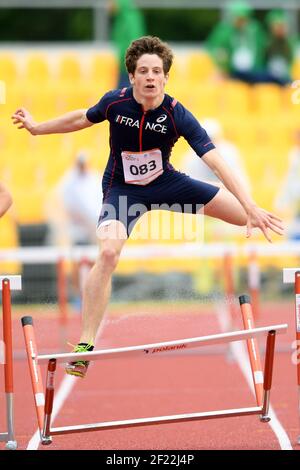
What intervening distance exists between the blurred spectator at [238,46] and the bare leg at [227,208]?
953 centimetres

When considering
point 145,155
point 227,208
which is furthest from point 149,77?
point 227,208

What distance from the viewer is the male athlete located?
7160mm

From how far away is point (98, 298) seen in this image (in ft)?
23.9

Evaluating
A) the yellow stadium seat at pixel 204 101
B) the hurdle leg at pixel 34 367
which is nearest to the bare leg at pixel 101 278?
the hurdle leg at pixel 34 367

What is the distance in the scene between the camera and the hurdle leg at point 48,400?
6.70m

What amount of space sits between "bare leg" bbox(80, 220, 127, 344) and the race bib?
1.10ft

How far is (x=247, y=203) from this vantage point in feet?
23.2

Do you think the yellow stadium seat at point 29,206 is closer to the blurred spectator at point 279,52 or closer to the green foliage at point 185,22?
the blurred spectator at point 279,52

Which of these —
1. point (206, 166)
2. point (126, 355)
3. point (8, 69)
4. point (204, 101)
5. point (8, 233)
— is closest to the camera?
point (126, 355)

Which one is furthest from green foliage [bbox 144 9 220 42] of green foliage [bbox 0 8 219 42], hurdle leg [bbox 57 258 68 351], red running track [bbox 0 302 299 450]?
hurdle leg [bbox 57 258 68 351]

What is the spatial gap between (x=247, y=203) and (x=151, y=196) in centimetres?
70

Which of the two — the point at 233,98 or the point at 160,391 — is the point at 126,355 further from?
the point at 233,98
